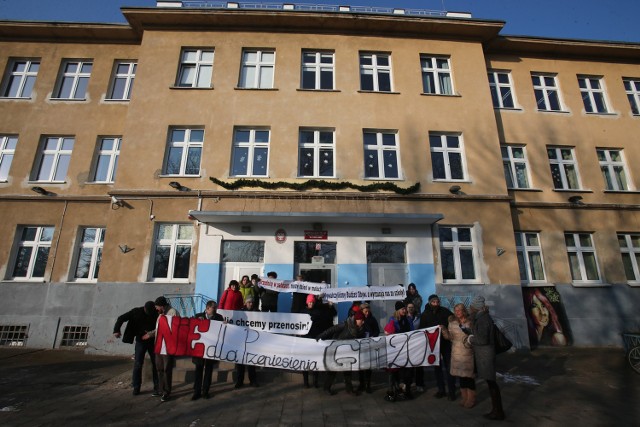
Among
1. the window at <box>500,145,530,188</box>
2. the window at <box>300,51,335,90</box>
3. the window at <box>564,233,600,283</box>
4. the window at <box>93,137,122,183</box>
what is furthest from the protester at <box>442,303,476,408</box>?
the window at <box>93,137,122,183</box>

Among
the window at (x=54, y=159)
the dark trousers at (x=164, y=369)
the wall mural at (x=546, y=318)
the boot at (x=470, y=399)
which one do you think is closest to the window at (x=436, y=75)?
the wall mural at (x=546, y=318)

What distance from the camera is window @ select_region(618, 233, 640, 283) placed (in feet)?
40.0

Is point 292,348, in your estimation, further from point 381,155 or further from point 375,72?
point 375,72

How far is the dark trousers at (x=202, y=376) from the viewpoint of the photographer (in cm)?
608

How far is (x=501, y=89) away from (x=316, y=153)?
8851 millimetres

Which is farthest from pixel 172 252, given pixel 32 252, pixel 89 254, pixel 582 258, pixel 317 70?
pixel 582 258

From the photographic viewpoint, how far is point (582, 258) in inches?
478

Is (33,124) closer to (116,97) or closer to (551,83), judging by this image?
(116,97)

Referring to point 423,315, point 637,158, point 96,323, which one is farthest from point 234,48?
point 637,158

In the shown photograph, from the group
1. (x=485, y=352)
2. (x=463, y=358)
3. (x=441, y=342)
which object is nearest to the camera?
(x=485, y=352)

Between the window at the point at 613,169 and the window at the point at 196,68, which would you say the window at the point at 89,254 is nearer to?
the window at the point at 196,68

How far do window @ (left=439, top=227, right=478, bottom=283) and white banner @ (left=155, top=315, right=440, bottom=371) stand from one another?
520 cm

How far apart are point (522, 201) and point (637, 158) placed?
19.7 ft

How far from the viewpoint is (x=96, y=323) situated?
33.1 feet
